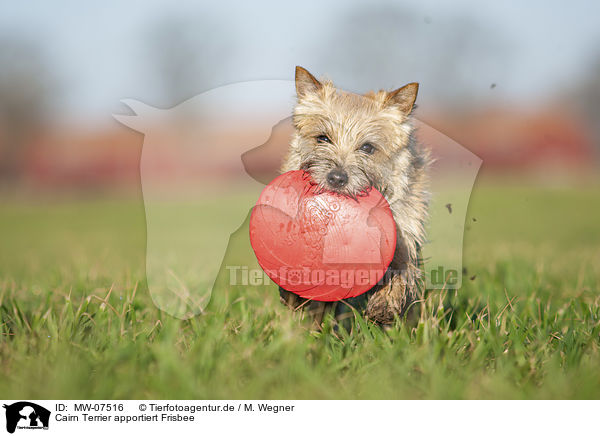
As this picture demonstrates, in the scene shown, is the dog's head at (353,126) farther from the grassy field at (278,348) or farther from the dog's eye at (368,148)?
the grassy field at (278,348)

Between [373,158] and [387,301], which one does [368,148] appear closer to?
[373,158]

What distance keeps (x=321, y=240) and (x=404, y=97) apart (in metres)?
1.36

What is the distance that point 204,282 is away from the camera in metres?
4.23

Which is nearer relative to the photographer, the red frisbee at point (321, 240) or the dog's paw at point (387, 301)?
the red frisbee at point (321, 240)

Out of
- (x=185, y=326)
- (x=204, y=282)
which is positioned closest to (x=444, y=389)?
(x=185, y=326)

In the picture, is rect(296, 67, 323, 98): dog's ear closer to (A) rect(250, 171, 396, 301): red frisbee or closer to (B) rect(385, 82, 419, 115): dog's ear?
(B) rect(385, 82, 419, 115): dog's ear

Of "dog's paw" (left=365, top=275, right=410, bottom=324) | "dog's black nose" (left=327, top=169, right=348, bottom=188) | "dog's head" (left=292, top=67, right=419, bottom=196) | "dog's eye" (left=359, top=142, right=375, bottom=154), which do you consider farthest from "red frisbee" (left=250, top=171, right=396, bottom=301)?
"dog's eye" (left=359, top=142, right=375, bottom=154)

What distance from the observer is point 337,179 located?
9.99 ft
